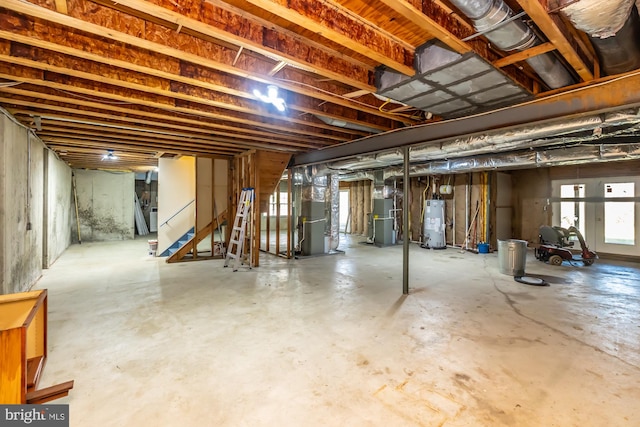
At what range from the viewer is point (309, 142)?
15.7ft

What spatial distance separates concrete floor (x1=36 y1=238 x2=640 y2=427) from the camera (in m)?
1.63

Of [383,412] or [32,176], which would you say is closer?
[383,412]

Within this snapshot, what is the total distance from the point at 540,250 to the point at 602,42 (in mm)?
4930

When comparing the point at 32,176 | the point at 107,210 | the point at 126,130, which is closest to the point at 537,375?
the point at 126,130

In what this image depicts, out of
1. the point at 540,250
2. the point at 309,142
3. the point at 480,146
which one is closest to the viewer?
the point at 480,146

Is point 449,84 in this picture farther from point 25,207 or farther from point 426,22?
point 25,207

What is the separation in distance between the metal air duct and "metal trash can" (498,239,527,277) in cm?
299

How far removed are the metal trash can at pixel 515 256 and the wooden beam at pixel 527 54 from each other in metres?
3.33

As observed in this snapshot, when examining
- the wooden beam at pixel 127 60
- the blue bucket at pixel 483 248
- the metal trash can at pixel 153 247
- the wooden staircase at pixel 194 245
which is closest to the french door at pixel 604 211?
the blue bucket at pixel 483 248

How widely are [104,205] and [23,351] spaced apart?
8541 mm

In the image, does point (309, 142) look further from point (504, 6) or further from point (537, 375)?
point (537, 375)

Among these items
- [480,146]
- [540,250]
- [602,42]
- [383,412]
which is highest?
[602,42]

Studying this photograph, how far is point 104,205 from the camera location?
840cm

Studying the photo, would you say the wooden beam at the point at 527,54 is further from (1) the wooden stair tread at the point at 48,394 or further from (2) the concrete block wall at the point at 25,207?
(2) the concrete block wall at the point at 25,207
